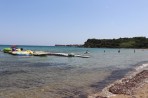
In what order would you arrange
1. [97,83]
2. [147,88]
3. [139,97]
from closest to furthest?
[139,97] → [147,88] → [97,83]

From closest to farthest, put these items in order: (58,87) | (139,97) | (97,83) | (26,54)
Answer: (139,97) → (58,87) → (97,83) → (26,54)

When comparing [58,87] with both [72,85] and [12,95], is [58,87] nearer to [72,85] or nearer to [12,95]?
[72,85]

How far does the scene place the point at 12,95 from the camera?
15.9 meters

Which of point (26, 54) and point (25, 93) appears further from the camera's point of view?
point (26, 54)

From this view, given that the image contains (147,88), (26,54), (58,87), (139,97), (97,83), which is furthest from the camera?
(26,54)

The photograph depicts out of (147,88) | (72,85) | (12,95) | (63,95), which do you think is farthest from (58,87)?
(147,88)

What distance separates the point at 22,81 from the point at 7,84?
1.85 meters

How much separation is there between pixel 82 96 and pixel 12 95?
4189mm

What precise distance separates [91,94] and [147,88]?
371 centimetres

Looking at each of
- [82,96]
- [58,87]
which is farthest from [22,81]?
[82,96]

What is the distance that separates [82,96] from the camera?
15820 millimetres

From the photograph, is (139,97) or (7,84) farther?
(7,84)

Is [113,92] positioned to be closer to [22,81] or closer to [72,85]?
[72,85]

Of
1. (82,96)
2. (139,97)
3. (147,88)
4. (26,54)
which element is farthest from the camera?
(26,54)
